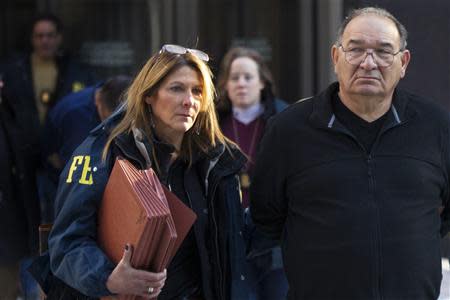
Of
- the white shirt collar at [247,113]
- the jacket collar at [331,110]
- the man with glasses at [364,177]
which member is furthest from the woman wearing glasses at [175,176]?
the white shirt collar at [247,113]

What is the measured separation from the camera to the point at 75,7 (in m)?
8.46

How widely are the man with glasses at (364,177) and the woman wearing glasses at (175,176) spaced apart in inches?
9.1

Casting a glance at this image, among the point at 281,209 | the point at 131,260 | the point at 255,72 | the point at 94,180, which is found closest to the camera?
the point at 131,260

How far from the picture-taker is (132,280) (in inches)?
125

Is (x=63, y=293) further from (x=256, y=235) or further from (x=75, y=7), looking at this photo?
(x=75, y=7)

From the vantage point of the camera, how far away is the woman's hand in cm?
316

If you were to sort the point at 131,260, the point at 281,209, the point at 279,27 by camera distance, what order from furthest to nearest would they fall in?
the point at 279,27, the point at 281,209, the point at 131,260

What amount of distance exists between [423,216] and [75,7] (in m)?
5.70

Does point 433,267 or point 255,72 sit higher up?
point 255,72

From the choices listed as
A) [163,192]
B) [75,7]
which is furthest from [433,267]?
[75,7]

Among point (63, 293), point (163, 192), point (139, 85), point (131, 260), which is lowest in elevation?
point (63, 293)

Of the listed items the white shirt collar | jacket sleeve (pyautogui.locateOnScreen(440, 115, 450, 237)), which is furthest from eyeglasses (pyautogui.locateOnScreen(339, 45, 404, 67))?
the white shirt collar

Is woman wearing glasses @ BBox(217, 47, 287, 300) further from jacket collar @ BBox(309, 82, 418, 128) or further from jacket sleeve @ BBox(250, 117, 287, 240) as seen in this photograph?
jacket collar @ BBox(309, 82, 418, 128)

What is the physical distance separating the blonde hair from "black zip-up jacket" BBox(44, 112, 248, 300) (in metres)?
0.05
